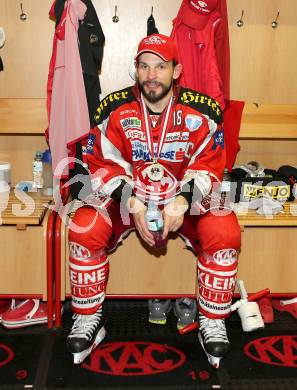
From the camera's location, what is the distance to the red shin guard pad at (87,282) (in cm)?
224

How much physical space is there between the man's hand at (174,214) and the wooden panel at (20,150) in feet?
3.87

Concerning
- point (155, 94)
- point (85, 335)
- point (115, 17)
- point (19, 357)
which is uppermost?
→ point (115, 17)

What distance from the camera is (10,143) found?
312cm

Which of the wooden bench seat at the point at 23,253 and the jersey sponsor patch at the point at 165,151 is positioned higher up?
the jersey sponsor patch at the point at 165,151

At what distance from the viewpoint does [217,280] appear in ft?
7.28

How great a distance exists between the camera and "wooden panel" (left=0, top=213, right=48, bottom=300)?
2.46 m

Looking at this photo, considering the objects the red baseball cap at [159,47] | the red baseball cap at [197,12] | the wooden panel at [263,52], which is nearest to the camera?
the red baseball cap at [159,47]

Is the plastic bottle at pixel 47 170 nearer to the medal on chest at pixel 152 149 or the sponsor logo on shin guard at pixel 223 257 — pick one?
the medal on chest at pixel 152 149

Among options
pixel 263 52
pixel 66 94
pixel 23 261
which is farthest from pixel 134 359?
pixel 263 52

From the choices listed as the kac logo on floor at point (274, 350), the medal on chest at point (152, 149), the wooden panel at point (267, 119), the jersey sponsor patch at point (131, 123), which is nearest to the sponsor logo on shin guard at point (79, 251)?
the medal on chest at point (152, 149)

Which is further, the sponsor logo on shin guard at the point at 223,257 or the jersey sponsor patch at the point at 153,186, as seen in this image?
the jersey sponsor patch at the point at 153,186

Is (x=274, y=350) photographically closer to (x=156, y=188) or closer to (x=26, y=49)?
(x=156, y=188)

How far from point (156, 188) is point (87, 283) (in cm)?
53

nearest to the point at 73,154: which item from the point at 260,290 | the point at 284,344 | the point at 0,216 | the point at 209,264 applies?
the point at 0,216
